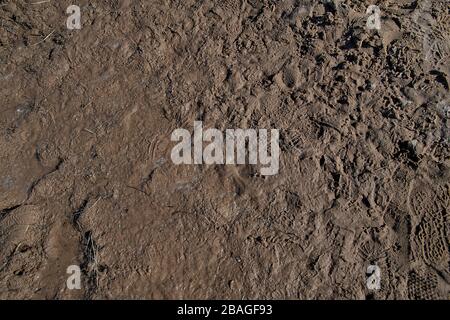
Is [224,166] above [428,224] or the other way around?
above

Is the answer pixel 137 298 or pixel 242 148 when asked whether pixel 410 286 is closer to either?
pixel 242 148

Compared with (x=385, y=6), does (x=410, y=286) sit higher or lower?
lower

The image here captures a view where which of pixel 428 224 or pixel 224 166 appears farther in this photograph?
pixel 224 166

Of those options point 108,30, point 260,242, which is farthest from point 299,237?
point 108,30

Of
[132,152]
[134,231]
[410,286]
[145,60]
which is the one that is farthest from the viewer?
[145,60]

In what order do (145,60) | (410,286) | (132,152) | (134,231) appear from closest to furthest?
1. (410,286)
2. (134,231)
3. (132,152)
4. (145,60)

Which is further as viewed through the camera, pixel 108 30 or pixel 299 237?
pixel 108 30

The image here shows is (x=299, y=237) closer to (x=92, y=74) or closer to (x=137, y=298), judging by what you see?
(x=137, y=298)
